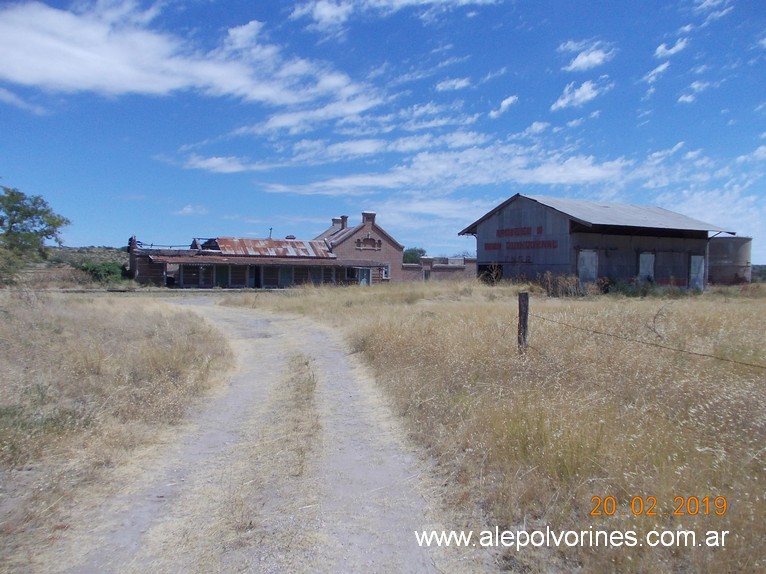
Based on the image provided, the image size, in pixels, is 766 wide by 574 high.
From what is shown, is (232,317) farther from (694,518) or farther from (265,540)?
(694,518)

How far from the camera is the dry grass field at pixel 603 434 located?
12.9 feet

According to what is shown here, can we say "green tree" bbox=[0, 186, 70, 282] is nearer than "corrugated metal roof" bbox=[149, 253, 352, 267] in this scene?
Yes

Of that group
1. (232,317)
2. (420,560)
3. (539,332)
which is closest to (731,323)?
(539,332)

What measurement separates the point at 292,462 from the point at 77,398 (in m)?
3.49

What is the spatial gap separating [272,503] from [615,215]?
115 feet

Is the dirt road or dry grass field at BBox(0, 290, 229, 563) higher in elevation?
dry grass field at BBox(0, 290, 229, 563)

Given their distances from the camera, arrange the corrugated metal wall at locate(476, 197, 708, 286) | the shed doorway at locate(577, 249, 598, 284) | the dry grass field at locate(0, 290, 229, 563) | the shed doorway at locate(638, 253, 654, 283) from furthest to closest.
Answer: the shed doorway at locate(638, 253, 654, 283) → the corrugated metal wall at locate(476, 197, 708, 286) → the shed doorway at locate(577, 249, 598, 284) → the dry grass field at locate(0, 290, 229, 563)

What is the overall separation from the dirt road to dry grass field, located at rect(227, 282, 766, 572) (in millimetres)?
488

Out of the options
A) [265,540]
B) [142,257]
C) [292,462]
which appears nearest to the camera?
[265,540]

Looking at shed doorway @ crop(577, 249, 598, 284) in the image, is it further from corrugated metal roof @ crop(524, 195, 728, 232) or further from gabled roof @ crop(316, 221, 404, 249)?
gabled roof @ crop(316, 221, 404, 249)

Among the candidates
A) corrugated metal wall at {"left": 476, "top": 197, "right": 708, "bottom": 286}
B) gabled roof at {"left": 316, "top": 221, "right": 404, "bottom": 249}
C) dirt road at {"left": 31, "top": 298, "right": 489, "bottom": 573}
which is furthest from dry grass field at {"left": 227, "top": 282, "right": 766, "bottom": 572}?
gabled roof at {"left": 316, "top": 221, "right": 404, "bottom": 249}

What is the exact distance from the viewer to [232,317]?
22359mm

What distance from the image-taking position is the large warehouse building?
32969 millimetres

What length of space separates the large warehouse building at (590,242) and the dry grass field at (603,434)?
2345cm
